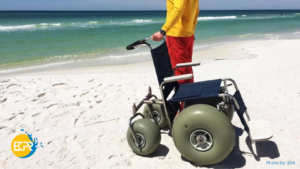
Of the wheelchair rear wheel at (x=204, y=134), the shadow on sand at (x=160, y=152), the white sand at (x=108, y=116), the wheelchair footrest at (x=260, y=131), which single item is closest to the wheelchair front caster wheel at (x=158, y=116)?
the white sand at (x=108, y=116)

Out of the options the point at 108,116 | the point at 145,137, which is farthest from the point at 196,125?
the point at 108,116

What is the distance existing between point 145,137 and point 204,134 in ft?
2.20

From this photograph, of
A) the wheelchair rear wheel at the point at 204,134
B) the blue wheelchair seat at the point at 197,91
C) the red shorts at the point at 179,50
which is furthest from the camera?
the red shorts at the point at 179,50

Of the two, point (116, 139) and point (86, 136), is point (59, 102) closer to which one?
point (86, 136)

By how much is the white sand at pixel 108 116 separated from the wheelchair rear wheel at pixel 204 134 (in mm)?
237

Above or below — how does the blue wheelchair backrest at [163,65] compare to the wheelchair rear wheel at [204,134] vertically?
above

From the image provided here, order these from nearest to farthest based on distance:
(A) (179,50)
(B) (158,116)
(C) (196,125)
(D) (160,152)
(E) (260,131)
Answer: (C) (196,125) < (E) (260,131) < (D) (160,152) < (A) (179,50) < (B) (158,116)

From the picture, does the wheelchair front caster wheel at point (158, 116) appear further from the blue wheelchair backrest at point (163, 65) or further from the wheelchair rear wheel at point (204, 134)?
the wheelchair rear wheel at point (204, 134)

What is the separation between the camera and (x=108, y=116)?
391 centimetres

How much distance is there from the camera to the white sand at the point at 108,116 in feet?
9.21

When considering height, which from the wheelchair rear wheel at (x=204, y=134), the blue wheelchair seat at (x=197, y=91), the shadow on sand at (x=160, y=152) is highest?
the blue wheelchair seat at (x=197, y=91)

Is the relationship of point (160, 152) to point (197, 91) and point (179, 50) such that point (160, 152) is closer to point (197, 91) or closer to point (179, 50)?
point (197, 91)

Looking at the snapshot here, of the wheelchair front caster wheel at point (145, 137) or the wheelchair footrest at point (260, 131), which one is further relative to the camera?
the wheelchair front caster wheel at point (145, 137)

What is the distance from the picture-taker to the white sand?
2807 millimetres
